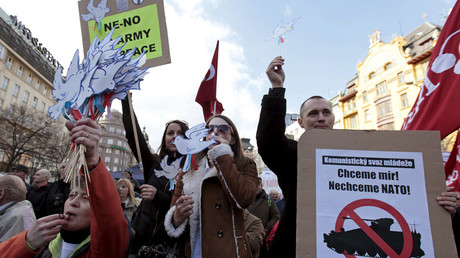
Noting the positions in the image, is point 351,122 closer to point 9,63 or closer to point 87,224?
point 87,224

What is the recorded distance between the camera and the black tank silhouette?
1183 mm

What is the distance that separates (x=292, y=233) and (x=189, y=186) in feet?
2.92

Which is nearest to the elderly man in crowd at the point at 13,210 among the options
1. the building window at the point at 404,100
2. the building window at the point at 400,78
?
the building window at the point at 404,100

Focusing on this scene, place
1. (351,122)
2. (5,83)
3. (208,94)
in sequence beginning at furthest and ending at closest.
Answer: (351,122) → (5,83) → (208,94)

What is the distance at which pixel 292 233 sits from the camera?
5.36ft

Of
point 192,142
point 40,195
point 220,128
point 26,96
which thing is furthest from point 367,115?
point 26,96

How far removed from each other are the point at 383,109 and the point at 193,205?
110 feet

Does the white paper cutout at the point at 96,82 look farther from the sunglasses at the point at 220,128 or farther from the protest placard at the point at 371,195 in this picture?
the protest placard at the point at 371,195

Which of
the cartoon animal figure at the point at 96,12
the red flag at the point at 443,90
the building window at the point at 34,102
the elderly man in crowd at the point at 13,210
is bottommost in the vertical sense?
the elderly man in crowd at the point at 13,210

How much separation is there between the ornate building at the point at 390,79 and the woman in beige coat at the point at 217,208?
3078 cm

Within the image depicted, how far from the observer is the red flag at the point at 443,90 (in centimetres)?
240

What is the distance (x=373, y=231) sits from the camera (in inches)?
47.9

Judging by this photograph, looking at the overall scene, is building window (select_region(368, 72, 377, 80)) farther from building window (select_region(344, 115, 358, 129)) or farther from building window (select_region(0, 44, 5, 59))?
building window (select_region(0, 44, 5, 59))

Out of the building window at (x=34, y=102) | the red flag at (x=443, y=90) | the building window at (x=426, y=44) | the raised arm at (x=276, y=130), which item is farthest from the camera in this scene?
the building window at (x=34, y=102)
